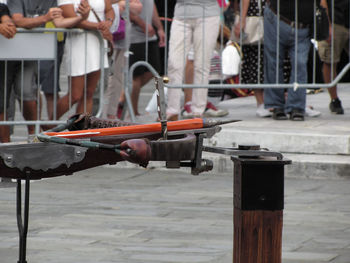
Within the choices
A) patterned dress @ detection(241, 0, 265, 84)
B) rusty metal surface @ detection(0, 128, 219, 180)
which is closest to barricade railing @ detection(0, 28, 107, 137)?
patterned dress @ detection(241, 0, 265, 84)

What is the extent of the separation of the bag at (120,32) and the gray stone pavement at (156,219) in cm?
183

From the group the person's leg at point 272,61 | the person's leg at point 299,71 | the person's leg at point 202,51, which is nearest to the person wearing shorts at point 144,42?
the person's leg at point 202,51

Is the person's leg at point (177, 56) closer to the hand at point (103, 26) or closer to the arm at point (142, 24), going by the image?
the arm at point (142, 24)

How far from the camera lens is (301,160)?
879 centimetres

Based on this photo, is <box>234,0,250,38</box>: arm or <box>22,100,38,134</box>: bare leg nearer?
<box>22,100,38,134</box>: bare leg

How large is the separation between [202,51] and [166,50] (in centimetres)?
40

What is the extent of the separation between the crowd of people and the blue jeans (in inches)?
0.4

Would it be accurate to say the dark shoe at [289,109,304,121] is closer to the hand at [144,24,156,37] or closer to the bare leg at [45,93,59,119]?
the hand at [144,24,156,37]

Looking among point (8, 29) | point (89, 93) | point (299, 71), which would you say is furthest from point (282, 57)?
point (8, 29)

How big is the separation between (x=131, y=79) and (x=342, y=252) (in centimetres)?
502

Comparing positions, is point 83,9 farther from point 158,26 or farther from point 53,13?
point 158,26

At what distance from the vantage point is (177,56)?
1035 centimetres

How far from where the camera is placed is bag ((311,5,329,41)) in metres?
10.2

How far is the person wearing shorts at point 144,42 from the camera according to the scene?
10.6 m
